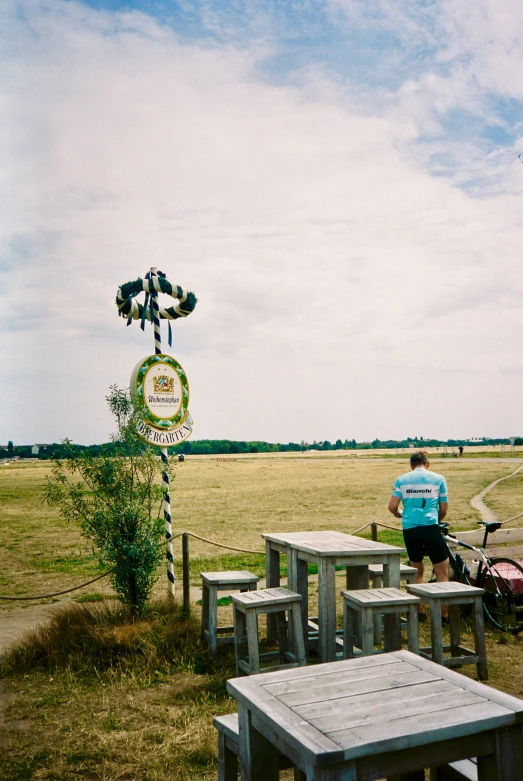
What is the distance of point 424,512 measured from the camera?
7359 mm

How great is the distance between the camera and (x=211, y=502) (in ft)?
102

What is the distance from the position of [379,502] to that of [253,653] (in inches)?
890

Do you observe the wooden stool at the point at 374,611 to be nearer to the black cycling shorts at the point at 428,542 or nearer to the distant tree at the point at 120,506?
the black cycling shorts at the point at 428,542

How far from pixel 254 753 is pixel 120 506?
4.62m

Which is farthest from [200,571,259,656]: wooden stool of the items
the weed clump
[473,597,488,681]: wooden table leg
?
[473,597,488,681]: wooden table leg


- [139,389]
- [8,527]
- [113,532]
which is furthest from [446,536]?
[8,527]

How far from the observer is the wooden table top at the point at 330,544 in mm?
5926

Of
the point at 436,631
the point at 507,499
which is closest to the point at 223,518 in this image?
the point at 507,499

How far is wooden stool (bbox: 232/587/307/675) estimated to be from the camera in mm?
5824

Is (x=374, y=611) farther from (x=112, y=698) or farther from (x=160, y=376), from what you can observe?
(x=160, y=376)

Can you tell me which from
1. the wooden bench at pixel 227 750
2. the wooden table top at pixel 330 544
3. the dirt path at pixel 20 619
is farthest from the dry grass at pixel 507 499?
Answer: the wooden bench at pixel 227 750

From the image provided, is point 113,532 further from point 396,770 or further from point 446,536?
point 396,770

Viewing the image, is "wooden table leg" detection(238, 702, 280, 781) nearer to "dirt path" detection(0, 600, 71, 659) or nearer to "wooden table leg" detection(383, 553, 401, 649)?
"wooden table leg" detection(383, 553, 401, 649)

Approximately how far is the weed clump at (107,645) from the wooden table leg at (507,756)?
415 cm
